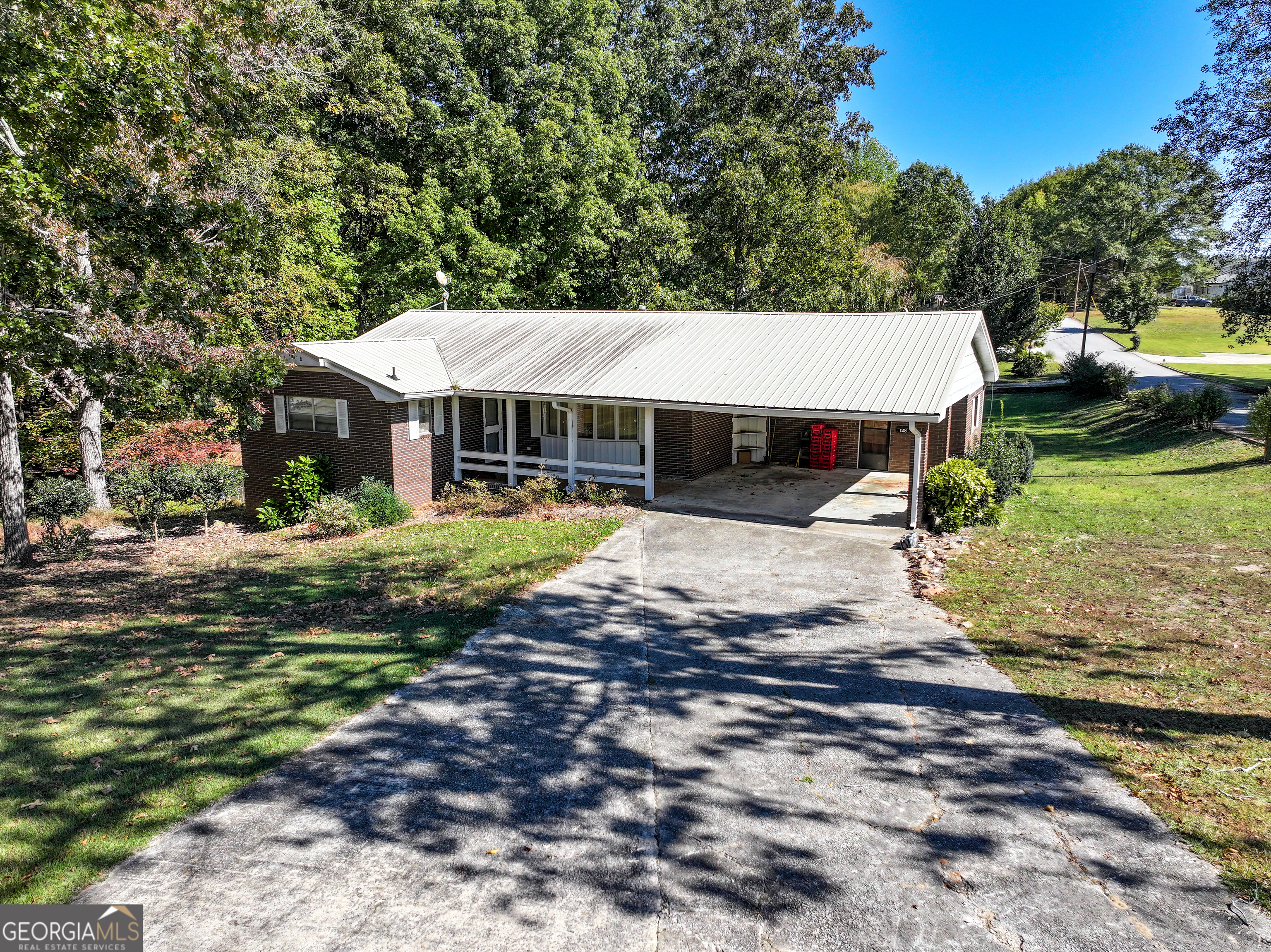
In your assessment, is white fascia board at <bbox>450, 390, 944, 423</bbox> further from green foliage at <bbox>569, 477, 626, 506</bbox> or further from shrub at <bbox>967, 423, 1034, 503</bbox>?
shrub at <bbox>967, 423, 1034, 503</bbox>

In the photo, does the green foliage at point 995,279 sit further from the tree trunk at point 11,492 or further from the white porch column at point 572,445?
the tree trunk at point 11,492

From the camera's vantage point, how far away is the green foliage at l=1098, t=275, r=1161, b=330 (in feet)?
172

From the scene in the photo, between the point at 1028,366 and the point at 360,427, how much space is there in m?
42.4

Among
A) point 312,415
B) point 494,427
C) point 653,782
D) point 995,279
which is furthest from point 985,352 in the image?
point 995,279

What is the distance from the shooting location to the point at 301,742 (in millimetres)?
A: 6758

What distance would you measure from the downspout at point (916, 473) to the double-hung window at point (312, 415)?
506 inches

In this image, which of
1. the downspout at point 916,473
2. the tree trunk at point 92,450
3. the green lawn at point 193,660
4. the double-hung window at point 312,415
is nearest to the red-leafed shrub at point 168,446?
the tree trunk at point 92,450

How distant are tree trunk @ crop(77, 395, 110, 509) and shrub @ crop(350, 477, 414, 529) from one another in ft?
28.1

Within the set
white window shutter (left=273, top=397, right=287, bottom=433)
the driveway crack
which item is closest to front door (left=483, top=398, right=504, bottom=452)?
white window shutter (left=273, top=397, right=287, bottom=433)

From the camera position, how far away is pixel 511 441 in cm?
1908

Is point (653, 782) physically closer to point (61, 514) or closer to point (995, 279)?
point (61, 514)

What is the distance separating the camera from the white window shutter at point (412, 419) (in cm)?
1783

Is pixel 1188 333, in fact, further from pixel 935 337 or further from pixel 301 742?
pixel 301 742

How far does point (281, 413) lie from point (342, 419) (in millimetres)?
1920
